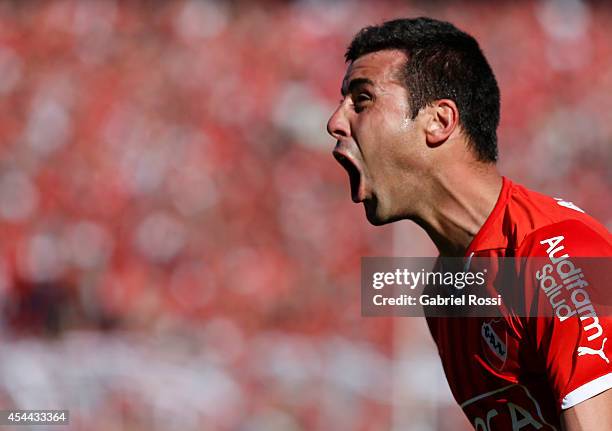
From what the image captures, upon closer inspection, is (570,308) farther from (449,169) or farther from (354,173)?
(354,173)

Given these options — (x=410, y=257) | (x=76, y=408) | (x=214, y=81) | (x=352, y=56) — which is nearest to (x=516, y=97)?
(x=410, y=257)

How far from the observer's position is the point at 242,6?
8.02 meters

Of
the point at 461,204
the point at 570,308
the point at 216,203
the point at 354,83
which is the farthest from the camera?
the point at 216,203

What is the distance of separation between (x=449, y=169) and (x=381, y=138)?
23cm

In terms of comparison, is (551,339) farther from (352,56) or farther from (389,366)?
(389,366)

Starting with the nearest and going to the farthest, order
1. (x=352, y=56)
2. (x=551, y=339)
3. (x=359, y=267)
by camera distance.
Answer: (x=551, y=339) < (x=352, y=56) < (x=359, y=267)

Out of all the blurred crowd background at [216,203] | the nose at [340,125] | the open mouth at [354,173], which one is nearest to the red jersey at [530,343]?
the open mouth at [354,173]

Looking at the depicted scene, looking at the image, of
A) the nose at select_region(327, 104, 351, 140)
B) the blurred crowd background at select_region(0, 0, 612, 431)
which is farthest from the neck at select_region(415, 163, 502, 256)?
the blurred crowd background at select_region(0, 0, 612, 431)

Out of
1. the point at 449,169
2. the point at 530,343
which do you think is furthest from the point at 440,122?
the point at 530,343

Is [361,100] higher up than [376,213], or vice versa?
[361,100]

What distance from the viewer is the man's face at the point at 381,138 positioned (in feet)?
10.1

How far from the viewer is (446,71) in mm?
3148

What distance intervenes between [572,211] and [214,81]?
211 inches

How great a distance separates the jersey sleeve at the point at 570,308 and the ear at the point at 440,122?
21.5 inches
